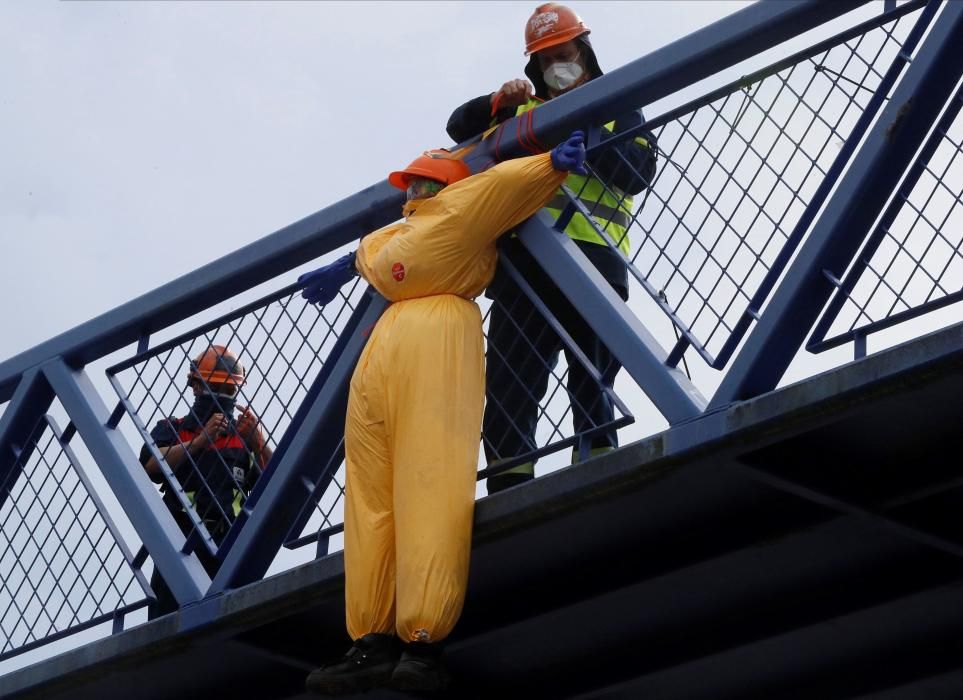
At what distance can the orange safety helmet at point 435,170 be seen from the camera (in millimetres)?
7801

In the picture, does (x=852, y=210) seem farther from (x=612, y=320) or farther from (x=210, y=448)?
(x=210, y=448)

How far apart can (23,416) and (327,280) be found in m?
2.25

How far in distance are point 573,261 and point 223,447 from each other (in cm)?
280

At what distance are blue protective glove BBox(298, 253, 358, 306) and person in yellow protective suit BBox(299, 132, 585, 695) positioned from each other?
15.2 inches

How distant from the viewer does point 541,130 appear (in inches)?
304

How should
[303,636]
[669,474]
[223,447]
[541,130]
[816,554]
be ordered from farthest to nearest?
[223,447], [303,636], [541,130], [816,554], [669,474]

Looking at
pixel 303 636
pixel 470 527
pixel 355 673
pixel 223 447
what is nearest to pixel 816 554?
pixel 470 527

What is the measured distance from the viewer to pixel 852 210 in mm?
6355

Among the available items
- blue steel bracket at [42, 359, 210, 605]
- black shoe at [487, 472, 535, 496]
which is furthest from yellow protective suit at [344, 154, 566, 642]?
blue steel bracket at [42, 359, 210, 605]

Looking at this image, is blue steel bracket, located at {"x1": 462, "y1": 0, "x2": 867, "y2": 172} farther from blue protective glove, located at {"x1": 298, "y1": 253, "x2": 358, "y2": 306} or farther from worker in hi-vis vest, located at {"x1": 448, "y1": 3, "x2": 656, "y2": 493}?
blue protective glove, located at {"x1": 298, "y1": 253, "x2": 358, "y2": 306}

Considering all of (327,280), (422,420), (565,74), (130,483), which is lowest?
(422,420)

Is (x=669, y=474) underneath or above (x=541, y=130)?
underneath

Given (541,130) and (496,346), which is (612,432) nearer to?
(496,346)

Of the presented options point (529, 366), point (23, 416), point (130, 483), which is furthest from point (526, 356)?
point (23, 416)
